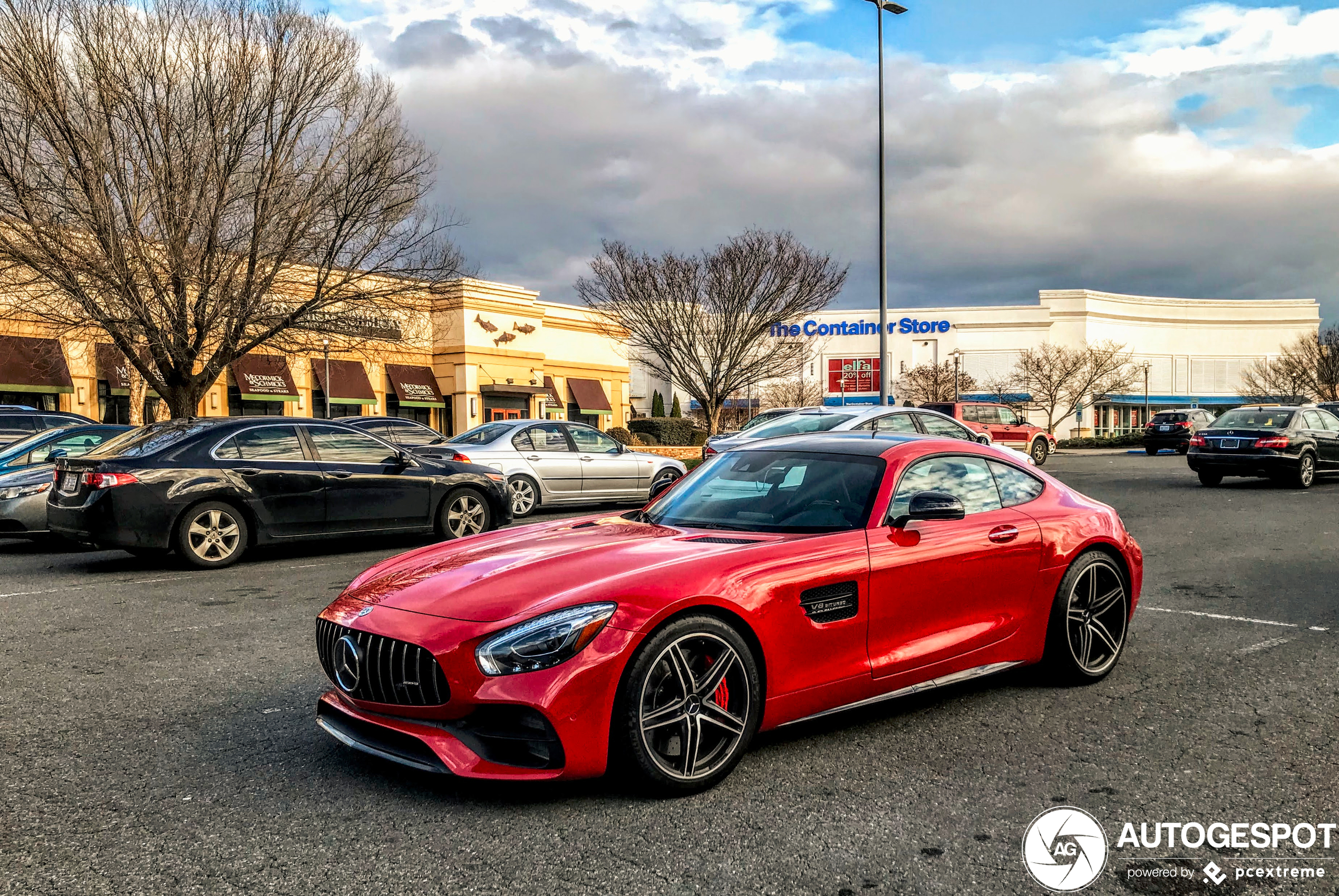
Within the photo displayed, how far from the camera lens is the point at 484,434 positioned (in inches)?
620

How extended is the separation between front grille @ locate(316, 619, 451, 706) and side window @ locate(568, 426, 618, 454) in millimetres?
12140

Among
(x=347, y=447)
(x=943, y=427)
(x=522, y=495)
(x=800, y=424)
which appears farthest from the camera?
(x=943, y=427)

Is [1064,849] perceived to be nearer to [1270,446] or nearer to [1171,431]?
[1270,446]

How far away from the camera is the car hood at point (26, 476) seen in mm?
11688

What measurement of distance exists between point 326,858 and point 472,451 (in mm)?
12033

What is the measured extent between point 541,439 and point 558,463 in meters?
0.44

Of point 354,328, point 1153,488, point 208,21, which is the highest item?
point 208,21

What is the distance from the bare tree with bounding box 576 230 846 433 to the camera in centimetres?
3212

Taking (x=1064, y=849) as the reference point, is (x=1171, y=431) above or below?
above

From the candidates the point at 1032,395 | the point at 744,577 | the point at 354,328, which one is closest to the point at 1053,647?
the point at 744,577

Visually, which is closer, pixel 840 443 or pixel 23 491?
pixel 840 443

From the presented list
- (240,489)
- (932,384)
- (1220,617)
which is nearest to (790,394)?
(932,384)

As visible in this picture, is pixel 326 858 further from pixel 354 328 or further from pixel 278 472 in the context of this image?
pixel 354 328

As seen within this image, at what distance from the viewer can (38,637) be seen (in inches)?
269
